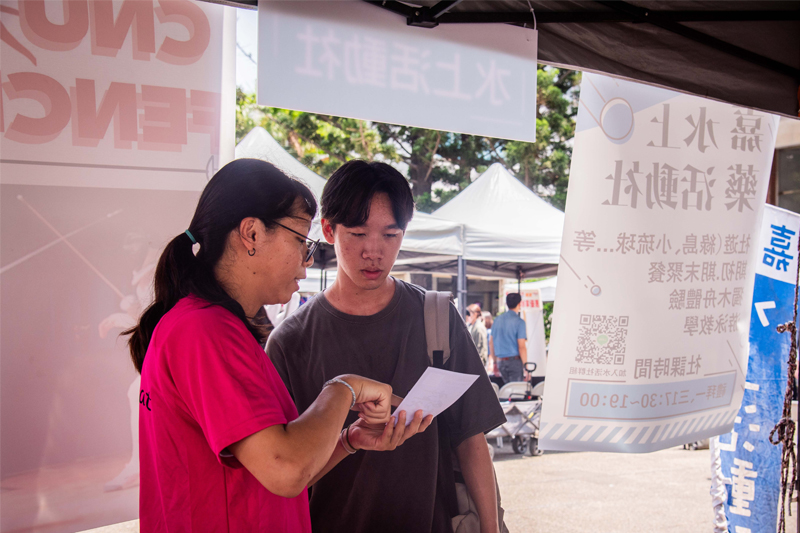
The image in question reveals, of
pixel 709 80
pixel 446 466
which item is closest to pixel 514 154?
pixel 709 80

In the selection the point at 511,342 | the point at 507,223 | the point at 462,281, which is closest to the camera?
the point at 462,281

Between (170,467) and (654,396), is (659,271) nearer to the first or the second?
(654,396)

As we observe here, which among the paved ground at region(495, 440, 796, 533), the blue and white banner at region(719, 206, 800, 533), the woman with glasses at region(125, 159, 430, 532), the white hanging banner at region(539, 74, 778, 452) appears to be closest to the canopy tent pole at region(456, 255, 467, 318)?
the paved ground at region(495, 440, 796, 533)

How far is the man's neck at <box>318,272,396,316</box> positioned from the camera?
168cm

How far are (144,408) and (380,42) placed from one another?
1.34m

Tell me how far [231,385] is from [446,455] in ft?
3.02

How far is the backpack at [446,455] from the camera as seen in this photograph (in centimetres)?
161

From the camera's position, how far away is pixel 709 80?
2469 millimetres

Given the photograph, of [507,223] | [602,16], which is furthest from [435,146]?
[602,16]

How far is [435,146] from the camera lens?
15.3 m

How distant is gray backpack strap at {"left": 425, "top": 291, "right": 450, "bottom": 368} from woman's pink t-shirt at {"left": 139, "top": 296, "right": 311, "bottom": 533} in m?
0.68

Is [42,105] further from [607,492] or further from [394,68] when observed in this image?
[607,492]

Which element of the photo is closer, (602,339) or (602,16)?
(602,16)

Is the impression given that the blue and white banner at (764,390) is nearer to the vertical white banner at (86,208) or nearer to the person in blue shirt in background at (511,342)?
the vertical white banner at (86,208)
